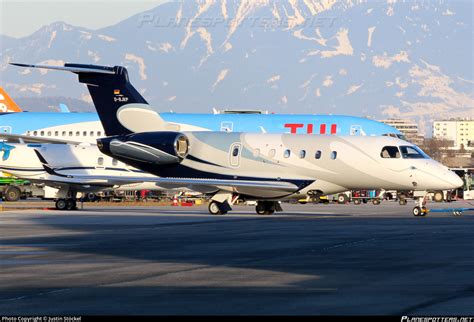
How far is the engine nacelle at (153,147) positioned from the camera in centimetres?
4672

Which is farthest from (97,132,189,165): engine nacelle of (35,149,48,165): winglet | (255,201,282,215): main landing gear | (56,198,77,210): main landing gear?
(35,149,48,165): winglet

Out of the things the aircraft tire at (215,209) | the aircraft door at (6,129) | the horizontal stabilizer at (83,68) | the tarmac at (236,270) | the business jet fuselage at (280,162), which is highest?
the horizontal stabilizer at (83,68)

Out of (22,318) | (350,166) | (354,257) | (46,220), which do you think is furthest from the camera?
(350,166)

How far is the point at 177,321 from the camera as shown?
13.8 m

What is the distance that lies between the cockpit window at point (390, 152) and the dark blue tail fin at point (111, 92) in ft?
37.8

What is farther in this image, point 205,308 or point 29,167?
point 29,167

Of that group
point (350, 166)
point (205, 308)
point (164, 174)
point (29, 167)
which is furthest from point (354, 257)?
point (29, 167)

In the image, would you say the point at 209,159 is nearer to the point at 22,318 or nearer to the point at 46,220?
the point at 46,220

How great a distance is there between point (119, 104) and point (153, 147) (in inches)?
139

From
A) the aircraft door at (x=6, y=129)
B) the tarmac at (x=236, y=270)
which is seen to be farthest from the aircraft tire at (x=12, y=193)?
the tarmac at (x=236, y=270)

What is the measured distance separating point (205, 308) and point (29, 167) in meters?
40.1

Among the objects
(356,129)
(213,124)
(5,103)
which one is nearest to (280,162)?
(356,129)

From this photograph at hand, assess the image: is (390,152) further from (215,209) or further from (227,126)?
(227,126)

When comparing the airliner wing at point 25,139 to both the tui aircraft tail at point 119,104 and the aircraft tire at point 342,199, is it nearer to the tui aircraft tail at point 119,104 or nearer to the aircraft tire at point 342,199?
the tui aircraft tail at point 119,104
